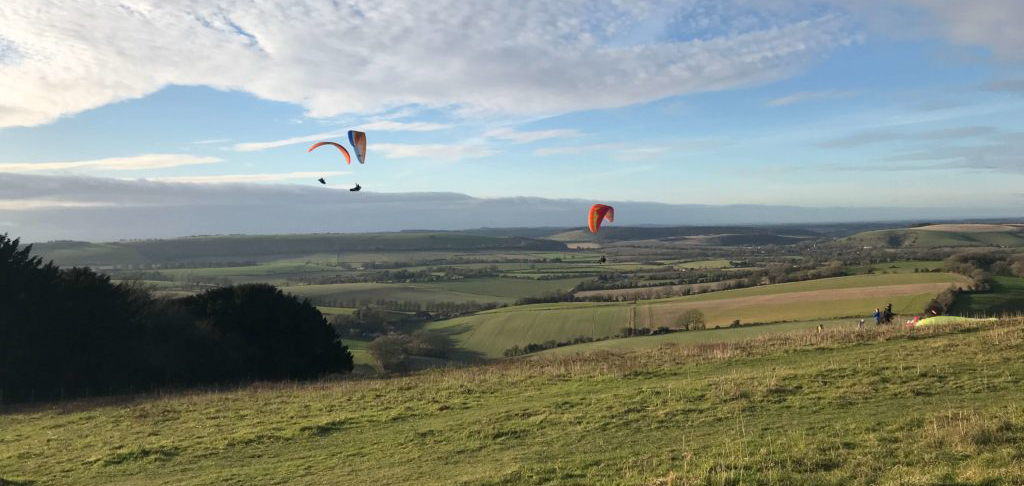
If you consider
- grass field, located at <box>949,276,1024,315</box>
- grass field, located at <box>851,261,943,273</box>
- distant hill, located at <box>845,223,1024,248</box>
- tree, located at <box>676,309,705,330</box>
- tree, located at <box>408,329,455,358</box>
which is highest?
distant hill, located at <box>845,223,1024,248</box>

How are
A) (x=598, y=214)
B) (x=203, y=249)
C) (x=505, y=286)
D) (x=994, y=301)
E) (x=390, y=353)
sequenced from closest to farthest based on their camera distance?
(x=598, y=214), (x=390, y=353), (x=994, y=301), (x=505, y=286), (x=203, y=249)

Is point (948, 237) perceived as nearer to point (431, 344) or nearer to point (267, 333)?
point (431, 344)

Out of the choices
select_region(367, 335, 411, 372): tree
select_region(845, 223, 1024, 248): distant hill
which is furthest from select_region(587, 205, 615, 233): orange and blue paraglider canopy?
select_region(845, 223, 1024, 248): distant hill

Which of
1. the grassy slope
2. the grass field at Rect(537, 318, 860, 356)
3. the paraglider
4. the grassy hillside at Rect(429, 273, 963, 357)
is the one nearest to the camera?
the paraglider

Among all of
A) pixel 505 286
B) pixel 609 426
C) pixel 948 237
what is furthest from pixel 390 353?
pixel 948 237

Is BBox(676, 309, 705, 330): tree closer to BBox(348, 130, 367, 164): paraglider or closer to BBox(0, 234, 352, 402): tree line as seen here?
BBox(0, 234, 352, 402): tree line

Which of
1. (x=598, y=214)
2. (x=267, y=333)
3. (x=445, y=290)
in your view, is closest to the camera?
(x=598, y=214)

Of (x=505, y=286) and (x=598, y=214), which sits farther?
(x=505, y=286)
